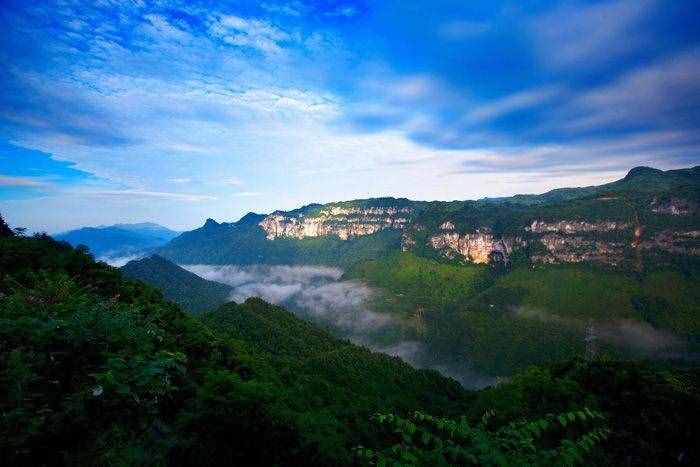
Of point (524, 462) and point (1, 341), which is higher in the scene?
point (1, 341)

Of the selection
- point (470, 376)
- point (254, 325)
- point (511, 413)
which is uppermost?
point (511, 413)

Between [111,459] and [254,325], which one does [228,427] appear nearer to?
[111,459]

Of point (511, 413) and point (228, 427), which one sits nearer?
point (228, 427)

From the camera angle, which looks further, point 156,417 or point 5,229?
point 5,229

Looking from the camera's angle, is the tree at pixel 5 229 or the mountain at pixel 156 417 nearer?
the mountain at pixel 156 417

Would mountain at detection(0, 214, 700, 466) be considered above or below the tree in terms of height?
below

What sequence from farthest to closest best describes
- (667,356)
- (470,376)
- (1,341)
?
(470,376) → (667,356) → (1,341)

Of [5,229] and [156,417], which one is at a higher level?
[5,229]

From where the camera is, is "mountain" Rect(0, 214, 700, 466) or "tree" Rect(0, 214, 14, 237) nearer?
"mountain" Rect(0, 214, 700, 466)

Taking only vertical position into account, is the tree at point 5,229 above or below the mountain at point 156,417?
above

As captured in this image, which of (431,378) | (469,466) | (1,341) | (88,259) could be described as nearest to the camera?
(469,466)

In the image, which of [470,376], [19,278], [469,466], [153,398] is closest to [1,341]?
[153,398]
